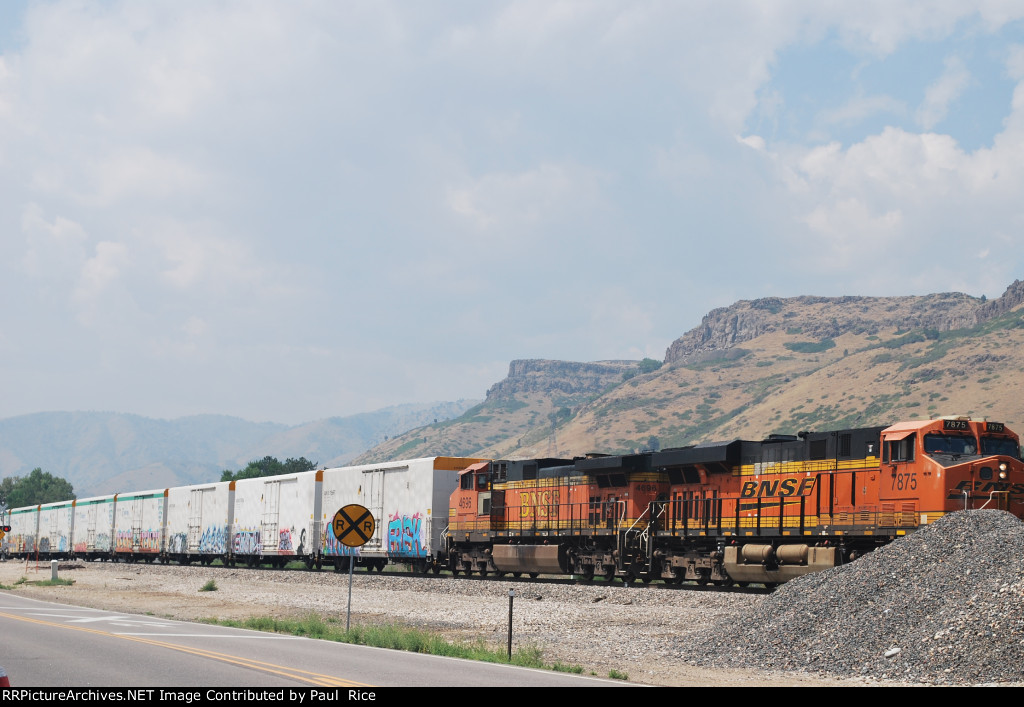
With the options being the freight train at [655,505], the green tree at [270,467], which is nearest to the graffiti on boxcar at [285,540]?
the freight train at [655,505]

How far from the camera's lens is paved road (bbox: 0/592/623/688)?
12.7 metres

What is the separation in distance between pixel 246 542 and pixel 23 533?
43.7 m

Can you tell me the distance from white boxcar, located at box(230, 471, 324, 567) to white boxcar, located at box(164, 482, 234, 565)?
33.9 inches

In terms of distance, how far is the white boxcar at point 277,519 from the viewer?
48.0 metres

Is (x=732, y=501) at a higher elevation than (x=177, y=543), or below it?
higher

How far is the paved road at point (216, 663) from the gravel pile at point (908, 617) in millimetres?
4225

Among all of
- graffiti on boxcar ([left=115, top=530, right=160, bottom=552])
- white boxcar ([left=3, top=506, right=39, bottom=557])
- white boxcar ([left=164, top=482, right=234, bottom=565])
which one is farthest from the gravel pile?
white boxcar ([left=3, top=506, right=39, bottom=557])

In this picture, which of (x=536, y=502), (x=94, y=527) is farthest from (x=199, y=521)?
(x=536, y=502)

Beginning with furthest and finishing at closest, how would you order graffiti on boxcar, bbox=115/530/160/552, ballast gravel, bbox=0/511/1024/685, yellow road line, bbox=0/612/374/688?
graffiti on boxcar, bbox=115/530/160/552
ballast gravel, bbox=0/511/1024/685
yellow road line, bbox=0/612/374/688

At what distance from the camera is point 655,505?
3316cm

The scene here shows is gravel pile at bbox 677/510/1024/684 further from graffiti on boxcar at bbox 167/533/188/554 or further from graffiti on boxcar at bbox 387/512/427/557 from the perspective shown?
graffiti on boxcar at bbox 167/533/188/554

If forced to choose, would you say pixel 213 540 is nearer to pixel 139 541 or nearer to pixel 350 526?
pixel 139 541
